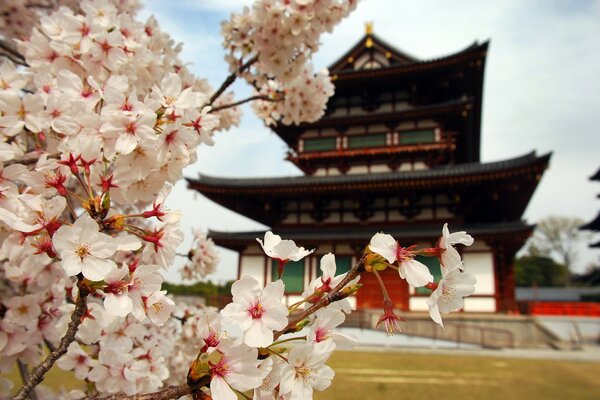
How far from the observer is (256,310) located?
3.24 feet

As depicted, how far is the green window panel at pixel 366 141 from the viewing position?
16.2 metres

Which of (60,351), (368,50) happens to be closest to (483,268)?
(368,50)

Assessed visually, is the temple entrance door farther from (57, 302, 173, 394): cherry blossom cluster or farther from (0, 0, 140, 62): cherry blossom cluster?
(57, 302, 173, 394): cherry blossom cluster

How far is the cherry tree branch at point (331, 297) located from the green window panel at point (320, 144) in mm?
15850

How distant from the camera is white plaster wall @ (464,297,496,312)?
13.7 m

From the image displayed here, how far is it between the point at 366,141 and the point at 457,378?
10.4 metres

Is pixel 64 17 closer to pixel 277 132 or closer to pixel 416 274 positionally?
pixel 416 274

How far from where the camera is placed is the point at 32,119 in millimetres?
1660

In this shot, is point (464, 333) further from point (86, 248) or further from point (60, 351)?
point (86, 248)

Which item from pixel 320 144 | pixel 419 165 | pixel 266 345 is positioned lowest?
pixel 266 345

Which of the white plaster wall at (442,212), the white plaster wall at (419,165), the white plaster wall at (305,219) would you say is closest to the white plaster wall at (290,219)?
the white plaster wall at (305,219)

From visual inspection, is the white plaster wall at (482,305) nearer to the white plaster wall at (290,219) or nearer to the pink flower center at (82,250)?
the white plaster wall at (290,219)

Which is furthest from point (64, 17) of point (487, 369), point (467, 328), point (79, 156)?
point (467, 328)

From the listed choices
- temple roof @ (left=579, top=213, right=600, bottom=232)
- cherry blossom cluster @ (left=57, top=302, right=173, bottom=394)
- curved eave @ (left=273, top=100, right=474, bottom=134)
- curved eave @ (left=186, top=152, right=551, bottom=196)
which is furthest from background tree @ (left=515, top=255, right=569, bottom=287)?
cherry blossom cluster @ (left=57, top=302, right=173, bottom=394)
